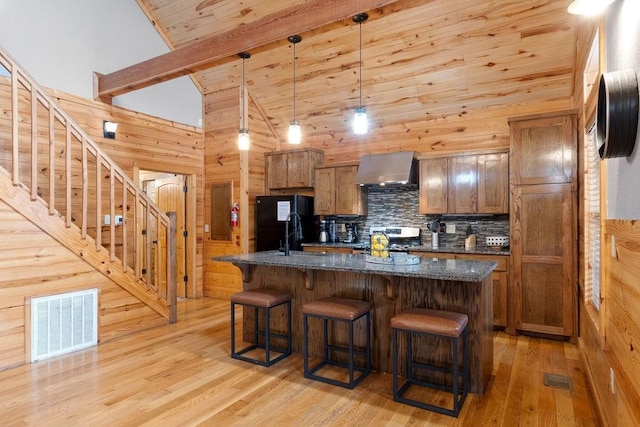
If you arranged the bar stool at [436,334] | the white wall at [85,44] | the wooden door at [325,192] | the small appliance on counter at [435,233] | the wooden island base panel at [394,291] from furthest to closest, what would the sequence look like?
the wooden door at [325,192] → the small appliance on counter at [435,233] → the white wall at [85,44] → the wooden island base panel at [394,291] → the bar stool at [436,334]

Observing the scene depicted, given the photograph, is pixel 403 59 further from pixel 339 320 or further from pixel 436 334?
pixel 436 334

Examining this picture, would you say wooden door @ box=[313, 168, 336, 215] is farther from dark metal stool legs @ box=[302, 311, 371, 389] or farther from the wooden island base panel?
dark metal stool legs @ box=[302, 311, 371, 389]

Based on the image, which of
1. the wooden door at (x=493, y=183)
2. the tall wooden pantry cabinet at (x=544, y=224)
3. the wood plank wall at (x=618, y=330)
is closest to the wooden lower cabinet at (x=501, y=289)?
the tall wooden pantry cabinet at (x=544, y=224)

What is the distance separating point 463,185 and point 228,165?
3501 mm

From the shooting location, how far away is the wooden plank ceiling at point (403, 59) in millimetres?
3963

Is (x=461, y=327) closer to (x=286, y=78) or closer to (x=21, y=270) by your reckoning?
(x=21, y=270)

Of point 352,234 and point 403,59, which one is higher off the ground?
point 403,59

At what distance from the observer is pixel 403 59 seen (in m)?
4.75

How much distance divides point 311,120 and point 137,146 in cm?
259

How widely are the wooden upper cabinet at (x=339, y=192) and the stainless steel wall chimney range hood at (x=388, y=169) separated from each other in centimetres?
26

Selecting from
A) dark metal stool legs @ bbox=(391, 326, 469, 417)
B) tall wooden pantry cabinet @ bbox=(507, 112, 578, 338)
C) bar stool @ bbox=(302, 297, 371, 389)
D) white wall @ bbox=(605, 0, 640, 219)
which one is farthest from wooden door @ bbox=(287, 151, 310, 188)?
white wall @ bbox=(605, 0, 640, 219)

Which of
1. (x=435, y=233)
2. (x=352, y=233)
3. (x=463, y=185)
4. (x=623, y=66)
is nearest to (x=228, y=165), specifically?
(x=352, y=233)

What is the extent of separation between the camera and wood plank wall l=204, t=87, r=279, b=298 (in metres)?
6.02

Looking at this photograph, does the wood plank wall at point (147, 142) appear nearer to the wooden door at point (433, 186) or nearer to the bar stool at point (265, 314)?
the bar stool at point (265, 314)
